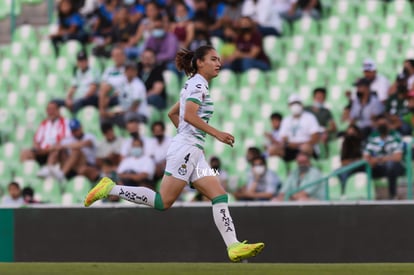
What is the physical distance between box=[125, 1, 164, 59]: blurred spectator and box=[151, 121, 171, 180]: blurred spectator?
92.3 inches

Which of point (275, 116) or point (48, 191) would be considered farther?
point (48, 191)

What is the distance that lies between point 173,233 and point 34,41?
7588 millimetres

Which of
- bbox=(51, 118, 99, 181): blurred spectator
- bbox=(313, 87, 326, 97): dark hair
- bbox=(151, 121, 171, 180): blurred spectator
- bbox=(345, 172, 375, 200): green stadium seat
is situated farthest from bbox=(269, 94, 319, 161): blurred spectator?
bbox=(51, 118, 99, 181): blurred spectator

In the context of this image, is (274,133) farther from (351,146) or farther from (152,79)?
(152,79)

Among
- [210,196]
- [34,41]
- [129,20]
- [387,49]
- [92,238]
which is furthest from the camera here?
[34,41]

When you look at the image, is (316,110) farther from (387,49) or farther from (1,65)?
(1,65)

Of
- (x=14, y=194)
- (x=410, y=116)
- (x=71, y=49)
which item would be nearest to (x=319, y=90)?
(x=410, y=116)

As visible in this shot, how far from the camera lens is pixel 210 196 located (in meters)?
10.2

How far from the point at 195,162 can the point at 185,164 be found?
11 centimetres

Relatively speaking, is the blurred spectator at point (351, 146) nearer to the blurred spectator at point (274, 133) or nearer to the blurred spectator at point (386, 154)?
the blurred spectator at point (386, 154)

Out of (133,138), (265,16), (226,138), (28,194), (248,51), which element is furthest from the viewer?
(265,16)

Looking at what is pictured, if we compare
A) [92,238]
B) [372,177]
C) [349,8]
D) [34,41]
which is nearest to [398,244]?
[372,177]

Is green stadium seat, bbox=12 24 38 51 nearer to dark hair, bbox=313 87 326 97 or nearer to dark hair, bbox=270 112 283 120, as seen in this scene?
dark hair, bbox=270 112 283 120

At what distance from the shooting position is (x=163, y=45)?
17641 mm
